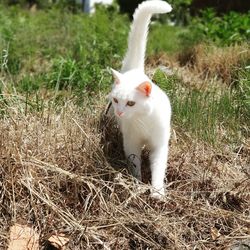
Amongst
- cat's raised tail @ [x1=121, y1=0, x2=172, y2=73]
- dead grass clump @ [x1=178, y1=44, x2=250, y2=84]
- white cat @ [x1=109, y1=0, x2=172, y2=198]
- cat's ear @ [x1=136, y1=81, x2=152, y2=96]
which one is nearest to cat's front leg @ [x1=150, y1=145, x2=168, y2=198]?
white cat @ [x1=109, y1=0, x2=172, y2=198]

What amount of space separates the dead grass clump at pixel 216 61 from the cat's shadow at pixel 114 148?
67.8 inches

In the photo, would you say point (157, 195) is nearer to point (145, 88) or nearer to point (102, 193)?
point (102, 193)

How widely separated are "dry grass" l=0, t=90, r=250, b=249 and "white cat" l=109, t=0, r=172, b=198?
13 centimetres

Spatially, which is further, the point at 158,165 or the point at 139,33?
the point at 139,33

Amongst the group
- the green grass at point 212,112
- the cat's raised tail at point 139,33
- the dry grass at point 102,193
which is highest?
the cat's raised tail at point 139,33

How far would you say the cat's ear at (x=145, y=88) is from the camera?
2.83 meters

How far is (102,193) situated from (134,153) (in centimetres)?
33

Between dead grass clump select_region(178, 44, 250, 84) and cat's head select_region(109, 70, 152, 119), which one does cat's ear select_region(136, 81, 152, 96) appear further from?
dead grass clump select_region(178, 44, 250, 84)

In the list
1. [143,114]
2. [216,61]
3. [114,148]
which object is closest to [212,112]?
[114,148]

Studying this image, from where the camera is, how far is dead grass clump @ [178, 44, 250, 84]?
17.1 ft

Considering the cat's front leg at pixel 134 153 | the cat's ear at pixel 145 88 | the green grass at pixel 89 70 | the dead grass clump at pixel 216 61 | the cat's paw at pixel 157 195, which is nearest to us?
the cat's ear at pixel 145 88

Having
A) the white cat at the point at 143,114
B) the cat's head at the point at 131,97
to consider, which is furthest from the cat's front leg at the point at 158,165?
the cat's head at the point at 131,97

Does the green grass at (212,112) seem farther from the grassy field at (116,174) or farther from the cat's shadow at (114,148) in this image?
the cat's shadow at (114,148)

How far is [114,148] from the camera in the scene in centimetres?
342
